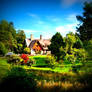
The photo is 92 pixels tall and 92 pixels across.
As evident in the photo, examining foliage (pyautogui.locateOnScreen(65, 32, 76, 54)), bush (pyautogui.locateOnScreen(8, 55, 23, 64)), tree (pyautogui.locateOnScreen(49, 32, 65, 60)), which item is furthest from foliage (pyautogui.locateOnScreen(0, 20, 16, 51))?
tree (pyautogui.locateOnScreen(49, 32, 65, 60))

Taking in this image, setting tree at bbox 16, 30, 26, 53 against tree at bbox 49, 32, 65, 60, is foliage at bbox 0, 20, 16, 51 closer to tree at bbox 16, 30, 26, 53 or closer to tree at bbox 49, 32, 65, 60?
tree at bbox 49, 32, 65, 60

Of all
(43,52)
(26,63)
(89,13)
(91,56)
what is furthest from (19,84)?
(43,52)

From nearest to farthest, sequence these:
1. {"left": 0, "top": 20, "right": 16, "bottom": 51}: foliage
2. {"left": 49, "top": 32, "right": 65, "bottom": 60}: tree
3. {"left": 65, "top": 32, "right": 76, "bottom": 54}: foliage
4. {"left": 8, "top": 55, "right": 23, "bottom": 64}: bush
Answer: {"left": 0, "top": 20, "right": 16, "bottom": 51}: foliage < {"left": 65, "top": 32, "right": 76, "bottom": 54}: foliage < {"left": 8, "top": 55, "right": 23, "bottom": 64}: bush < {"left": 49, "top": 32, "right": 65, "bottom": 60}: tree

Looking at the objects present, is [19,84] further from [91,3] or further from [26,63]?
[26,63]

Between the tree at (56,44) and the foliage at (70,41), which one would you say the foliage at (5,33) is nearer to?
the foliage at (70,41)

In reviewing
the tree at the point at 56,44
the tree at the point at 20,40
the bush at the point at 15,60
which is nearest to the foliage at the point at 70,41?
the tree at the point at 56,44

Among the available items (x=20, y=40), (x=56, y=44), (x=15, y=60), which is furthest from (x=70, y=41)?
(x=20, y=40)

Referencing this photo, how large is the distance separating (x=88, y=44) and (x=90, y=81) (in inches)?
63.4

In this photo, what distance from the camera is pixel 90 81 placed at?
4.11 metres

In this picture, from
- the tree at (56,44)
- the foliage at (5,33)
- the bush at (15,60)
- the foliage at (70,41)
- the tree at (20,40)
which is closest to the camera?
the foliage at (5,33)

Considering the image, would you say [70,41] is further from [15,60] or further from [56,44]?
[15,60]

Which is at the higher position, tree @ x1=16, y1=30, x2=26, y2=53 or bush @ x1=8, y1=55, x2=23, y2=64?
tree @ x1=16, y1=30, x2=26, y2=53

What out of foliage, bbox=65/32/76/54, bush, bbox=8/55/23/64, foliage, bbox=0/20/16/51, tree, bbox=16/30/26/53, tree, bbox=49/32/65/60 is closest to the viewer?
foliage, bbox=0/20/16/51

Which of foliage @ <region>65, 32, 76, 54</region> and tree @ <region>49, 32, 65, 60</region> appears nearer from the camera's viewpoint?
foliage @ <region>65, 32, 76, 54</region>
